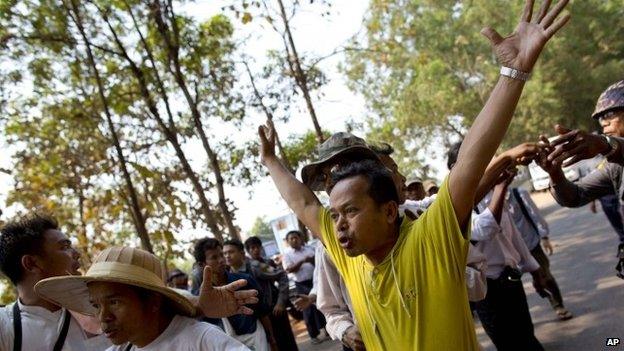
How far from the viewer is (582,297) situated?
6.00m

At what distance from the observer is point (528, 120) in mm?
28562

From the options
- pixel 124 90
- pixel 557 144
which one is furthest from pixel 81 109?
pixel 557 144

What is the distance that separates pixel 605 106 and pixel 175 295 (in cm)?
236

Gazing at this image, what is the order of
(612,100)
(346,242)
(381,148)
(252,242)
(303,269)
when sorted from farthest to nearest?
(303,269)
(252,242)
(381,148)
(612,100)
(346,242)

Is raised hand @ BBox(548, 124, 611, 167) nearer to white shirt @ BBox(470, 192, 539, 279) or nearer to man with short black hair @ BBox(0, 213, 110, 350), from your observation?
white shirt @ BBox(470, 192, 539, 279)

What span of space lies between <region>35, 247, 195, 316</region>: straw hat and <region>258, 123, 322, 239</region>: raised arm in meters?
0.65

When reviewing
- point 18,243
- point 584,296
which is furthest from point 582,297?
point 18,243

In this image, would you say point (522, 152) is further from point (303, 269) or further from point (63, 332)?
point (303, 269)

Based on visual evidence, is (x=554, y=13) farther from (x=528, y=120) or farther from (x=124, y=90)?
(x=528, y=120)

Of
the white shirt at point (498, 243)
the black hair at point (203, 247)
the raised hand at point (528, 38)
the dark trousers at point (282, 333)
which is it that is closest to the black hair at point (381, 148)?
the white shirt at point (498, 243)

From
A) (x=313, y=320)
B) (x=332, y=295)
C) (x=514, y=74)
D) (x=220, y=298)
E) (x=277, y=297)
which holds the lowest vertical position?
(x=313, y=320)

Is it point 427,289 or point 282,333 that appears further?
point 282,333

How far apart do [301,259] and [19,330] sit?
6.09 m

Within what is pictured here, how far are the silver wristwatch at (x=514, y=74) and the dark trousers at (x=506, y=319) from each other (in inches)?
98.4
